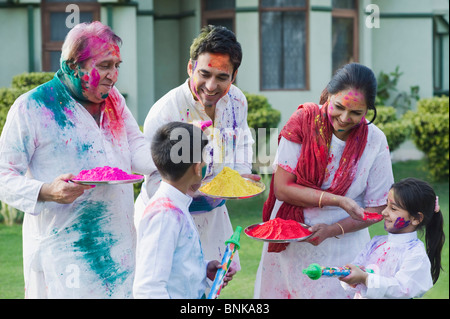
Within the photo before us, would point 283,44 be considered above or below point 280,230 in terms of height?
above

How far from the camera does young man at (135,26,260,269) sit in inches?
145

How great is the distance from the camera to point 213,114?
13.0 ft

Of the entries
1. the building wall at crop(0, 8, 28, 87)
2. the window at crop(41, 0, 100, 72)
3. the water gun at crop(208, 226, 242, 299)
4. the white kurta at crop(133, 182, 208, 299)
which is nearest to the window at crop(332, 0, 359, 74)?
the window at crop(41, 0, 100, 72)

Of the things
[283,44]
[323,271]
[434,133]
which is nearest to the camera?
[323,271]

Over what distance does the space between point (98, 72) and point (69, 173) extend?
1.69 ft

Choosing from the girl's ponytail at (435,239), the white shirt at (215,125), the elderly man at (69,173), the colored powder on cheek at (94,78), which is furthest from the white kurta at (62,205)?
the girl's ponytail at (435,239)

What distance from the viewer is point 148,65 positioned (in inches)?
481

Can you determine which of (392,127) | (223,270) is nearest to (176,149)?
(223,270)

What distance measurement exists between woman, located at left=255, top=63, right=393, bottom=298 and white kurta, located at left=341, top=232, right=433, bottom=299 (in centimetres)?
22

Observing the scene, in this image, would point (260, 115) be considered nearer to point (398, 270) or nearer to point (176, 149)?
point (398, 270)

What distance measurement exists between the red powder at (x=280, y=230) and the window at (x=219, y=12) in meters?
9.04

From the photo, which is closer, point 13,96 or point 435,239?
point 435,239

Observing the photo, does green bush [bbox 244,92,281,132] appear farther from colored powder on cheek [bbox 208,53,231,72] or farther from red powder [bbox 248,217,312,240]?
red powder [bbox 248,217,312,240]
